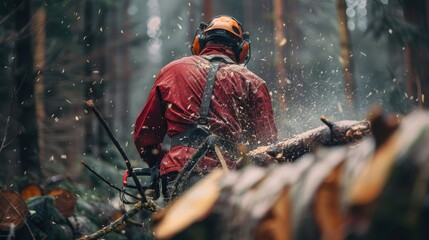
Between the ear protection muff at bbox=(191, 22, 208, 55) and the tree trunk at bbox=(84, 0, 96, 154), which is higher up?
the ear protection muff at bbox=(191, 22, 208, 55)

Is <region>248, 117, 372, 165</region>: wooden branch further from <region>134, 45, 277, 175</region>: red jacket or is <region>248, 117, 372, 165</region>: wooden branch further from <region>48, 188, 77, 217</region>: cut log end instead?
<region>48, 188, 77, 217</region>: cut log end

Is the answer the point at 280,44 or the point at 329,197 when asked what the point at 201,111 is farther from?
the point at 280,44

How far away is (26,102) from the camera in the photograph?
38.2 ft

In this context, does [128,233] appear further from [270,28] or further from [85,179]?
[270,28]

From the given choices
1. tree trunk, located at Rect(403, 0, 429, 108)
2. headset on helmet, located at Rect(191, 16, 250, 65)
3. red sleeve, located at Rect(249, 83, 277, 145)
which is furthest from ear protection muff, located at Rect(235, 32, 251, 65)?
tree trunk, located at Rect(403, 0, 429, 108)

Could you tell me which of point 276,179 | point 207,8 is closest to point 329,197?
point 276,179

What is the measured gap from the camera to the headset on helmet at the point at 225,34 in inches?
231

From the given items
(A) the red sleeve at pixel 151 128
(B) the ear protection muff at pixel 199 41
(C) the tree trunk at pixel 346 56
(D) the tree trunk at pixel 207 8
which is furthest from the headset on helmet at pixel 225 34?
(D) the tree trunk at pixel 207 8

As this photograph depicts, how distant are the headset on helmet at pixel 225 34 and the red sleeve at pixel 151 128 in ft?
2.83

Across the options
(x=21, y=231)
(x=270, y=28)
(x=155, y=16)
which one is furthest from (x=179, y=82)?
(x=155, y=16)

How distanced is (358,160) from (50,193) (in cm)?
701

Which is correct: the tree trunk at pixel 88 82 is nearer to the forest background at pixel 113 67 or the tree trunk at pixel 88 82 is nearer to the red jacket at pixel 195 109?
the forest background at pixel 113 67

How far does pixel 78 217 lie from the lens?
7449mm

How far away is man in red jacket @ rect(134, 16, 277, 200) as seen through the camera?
5059 mm
